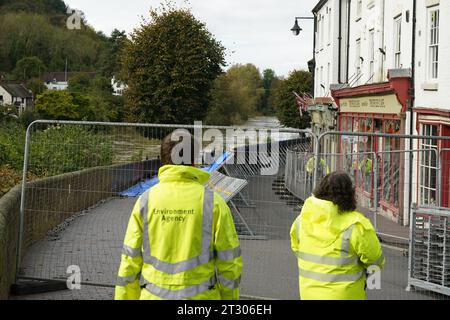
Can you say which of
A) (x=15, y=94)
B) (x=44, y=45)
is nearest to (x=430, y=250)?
(x=15, y=94)

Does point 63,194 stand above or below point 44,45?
below

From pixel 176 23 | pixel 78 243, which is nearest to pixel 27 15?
pixel 176 23

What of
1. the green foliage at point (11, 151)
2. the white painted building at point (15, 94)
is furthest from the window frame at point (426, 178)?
the white painted building at point (15, 94)

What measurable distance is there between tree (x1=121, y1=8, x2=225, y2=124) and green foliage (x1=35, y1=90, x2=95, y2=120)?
15.9 m

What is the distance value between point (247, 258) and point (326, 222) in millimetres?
3538

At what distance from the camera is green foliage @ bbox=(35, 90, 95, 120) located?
5497 centimetres

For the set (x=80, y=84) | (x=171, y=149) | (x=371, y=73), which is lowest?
(x=171, y=149)

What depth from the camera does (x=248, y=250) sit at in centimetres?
A: 832

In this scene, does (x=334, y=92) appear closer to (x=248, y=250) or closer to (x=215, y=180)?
(x=215, y=180)

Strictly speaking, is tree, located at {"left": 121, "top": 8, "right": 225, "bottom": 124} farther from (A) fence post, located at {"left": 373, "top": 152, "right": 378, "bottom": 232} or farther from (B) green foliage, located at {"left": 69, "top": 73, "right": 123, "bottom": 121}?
(A) fence post, located at {"left": 373, "top": 152, "right": 378, "bottom": 232}

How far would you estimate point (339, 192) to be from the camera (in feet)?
16.5

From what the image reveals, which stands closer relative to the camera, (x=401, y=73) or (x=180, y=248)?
(x=180, y=248)

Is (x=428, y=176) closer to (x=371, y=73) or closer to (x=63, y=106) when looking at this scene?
(x=371, y=73)

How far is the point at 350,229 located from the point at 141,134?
443 centimetres
